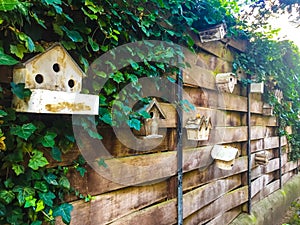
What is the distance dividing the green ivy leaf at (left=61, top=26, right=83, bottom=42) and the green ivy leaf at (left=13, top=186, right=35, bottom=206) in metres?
0.62

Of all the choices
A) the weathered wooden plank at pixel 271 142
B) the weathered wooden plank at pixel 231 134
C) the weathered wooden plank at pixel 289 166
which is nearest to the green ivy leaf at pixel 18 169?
the weathered wooden plank at pixel 231 134

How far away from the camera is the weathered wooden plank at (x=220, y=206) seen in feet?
6.74

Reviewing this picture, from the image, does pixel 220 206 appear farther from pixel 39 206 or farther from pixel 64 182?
pixel 39 206

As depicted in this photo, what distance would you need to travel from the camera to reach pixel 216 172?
7.69 ft

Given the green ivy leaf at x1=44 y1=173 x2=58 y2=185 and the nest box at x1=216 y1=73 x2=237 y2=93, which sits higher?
the nest box at x1=216 y1=73 x2=237 y2=93

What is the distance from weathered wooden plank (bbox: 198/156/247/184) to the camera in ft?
7.09

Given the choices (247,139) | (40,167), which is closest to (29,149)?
(40,167)

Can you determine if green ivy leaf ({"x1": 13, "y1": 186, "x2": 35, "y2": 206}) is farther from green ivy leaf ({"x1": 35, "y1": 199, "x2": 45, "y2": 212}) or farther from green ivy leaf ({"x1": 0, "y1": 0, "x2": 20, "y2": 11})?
green ivy leaf ({"x1": 0, "y1": 0, "x2": 20, "y2": 11})

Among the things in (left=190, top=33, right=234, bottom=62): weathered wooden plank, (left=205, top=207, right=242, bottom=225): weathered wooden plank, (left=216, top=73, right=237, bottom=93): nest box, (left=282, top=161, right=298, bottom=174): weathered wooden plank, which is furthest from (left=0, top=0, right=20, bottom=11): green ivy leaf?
(left=282, top=161, right=298, bottom=174): weathered wooden plank

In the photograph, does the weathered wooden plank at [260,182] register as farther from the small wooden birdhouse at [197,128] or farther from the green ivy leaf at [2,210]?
the green ivy leaf at [2,210]

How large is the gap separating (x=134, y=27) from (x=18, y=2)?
705 mm

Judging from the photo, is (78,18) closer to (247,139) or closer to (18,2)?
(18,2)

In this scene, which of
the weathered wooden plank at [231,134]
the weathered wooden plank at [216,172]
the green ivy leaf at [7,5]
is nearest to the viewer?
the green ivy leaf at [7,5]

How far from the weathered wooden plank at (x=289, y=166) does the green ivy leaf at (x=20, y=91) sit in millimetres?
4296
